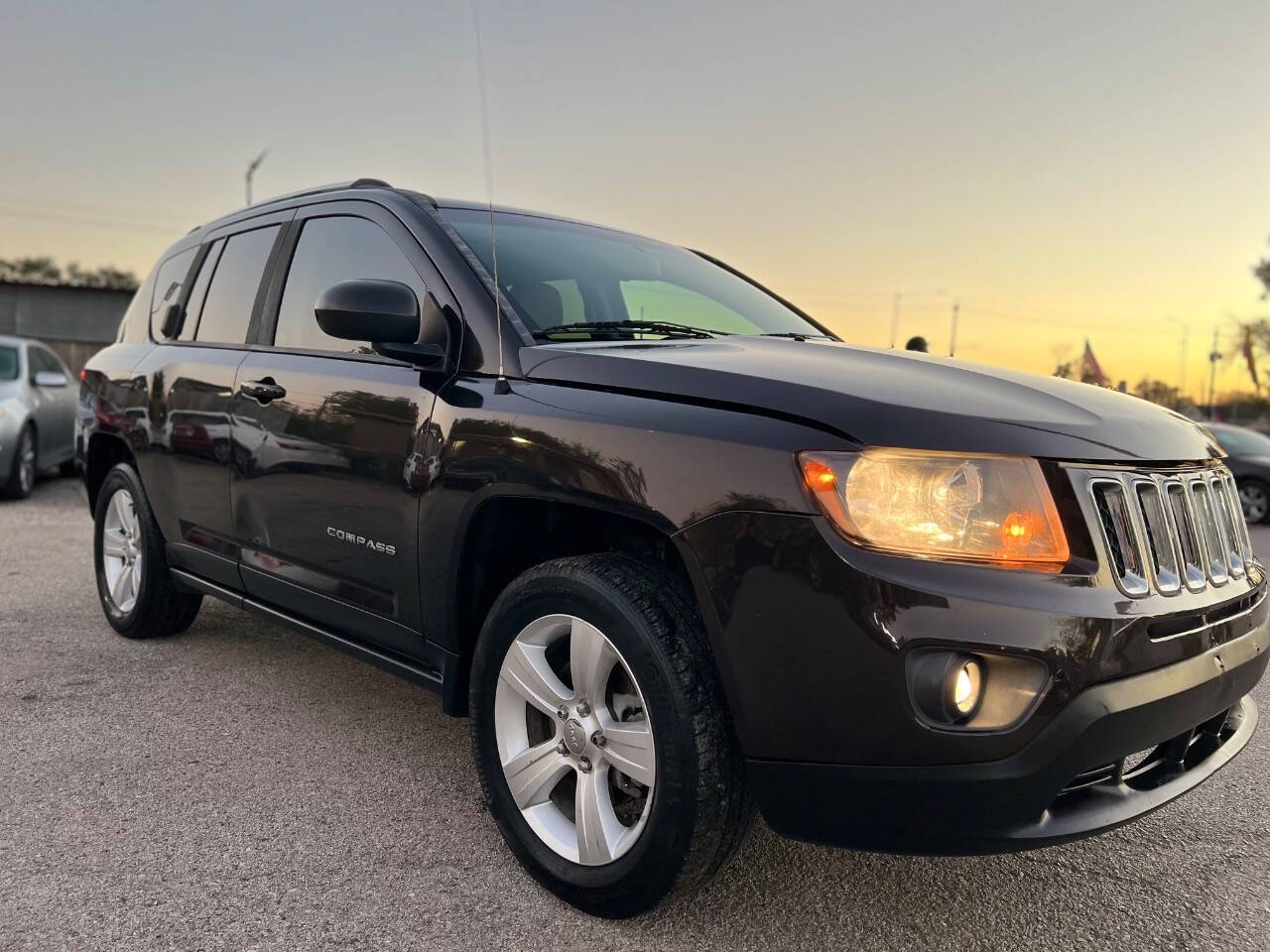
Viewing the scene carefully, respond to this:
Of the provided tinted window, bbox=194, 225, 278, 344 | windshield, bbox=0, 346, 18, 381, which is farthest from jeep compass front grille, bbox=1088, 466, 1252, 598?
windshield, bbox=0, 346, 18, 381

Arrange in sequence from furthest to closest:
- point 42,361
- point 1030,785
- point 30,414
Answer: point 42,361, point 30,414, point 1030,785

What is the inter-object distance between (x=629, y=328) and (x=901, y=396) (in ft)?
3.38

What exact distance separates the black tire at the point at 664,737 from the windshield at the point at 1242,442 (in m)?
13.1

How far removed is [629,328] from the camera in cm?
285

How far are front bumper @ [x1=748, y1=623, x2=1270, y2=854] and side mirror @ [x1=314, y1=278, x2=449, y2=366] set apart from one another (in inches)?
54.8

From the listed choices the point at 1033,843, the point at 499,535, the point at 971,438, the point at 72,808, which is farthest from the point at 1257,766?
the point at 72,808

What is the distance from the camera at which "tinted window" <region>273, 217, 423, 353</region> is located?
9.91ft

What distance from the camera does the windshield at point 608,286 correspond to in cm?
282

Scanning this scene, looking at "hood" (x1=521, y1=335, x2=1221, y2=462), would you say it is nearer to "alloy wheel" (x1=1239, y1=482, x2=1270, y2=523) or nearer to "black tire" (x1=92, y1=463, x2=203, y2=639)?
"black tire" (x1=92, y1=463, x2=203, y2=639)

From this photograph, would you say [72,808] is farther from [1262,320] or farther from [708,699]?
[1262,320]

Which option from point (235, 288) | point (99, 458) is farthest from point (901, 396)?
point (99, 458)

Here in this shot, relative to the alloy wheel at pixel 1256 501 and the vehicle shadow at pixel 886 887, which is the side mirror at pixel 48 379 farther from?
the alloy wheel at pixel 1256 501

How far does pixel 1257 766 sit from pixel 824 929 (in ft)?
6.72

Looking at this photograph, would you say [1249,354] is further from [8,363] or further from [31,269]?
[31,269]
